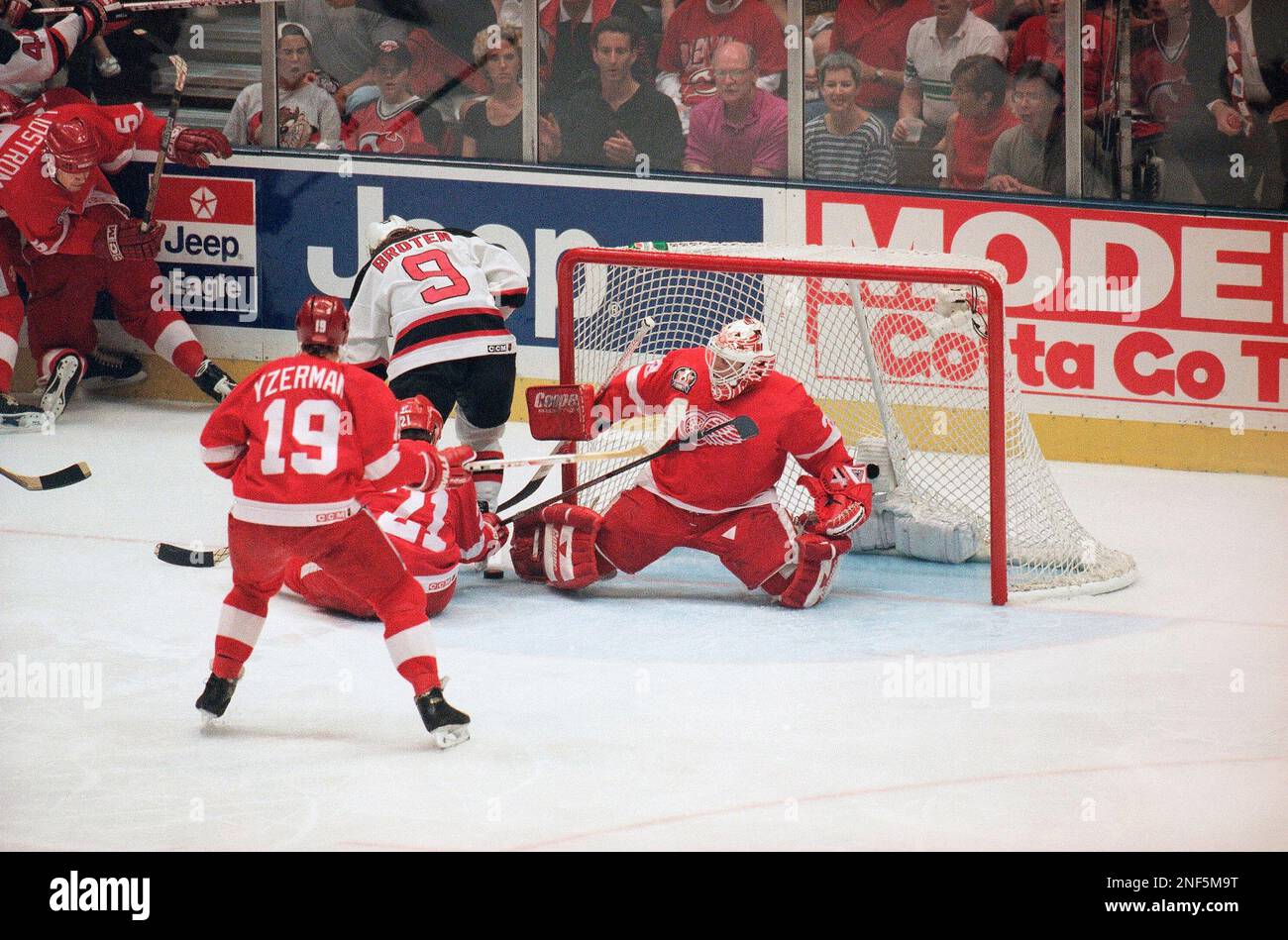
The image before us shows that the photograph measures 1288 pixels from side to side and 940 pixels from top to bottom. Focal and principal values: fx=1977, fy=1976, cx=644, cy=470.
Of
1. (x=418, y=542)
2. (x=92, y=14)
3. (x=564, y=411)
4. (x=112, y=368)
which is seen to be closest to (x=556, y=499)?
(x=564, y=411)

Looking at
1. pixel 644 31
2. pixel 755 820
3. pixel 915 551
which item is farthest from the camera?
pixel 644 31

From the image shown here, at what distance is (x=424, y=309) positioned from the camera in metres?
5.64

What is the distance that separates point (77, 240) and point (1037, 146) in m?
3.54

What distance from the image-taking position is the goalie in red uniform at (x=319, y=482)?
4234 millimetres

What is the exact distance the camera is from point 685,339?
21.9ft

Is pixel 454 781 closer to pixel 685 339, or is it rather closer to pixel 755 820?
pixel 755 820

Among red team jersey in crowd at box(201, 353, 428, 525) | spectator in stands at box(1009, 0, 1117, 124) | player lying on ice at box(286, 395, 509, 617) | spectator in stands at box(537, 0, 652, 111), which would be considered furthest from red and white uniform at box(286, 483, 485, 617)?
spectator in stands at box(1009, 0, 1117, 124)

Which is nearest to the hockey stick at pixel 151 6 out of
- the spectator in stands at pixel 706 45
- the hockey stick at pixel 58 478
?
the spectator in stands at pixel 706 45

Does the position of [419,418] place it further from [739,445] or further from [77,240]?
[77,240]

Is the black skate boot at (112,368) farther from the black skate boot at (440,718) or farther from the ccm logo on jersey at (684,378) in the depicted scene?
the black skate boot at (440,718)

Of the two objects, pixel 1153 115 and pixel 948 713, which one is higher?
pixel 1153 115

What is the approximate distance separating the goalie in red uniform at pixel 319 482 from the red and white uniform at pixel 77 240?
332 centimetres

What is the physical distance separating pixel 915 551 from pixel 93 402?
3599mm

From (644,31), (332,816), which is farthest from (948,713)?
(644,31)
